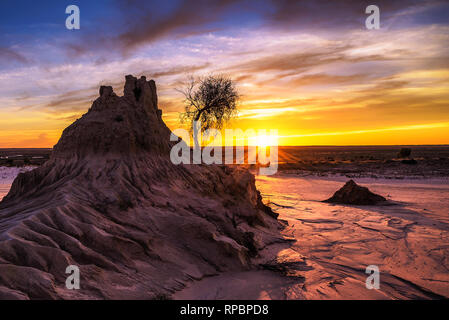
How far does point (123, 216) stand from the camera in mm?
6633

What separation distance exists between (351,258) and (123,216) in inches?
225

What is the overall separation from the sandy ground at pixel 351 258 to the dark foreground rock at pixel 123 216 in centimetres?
65

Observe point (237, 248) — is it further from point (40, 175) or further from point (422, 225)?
point (422, 225)

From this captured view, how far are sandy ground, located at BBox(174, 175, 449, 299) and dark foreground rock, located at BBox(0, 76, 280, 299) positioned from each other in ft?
2.13

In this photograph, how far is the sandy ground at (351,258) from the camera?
5824mm

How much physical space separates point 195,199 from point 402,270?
523 cm

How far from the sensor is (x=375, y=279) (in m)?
6.64

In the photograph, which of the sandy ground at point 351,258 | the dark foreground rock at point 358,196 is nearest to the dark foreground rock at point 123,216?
the sandy ground at point 351,258

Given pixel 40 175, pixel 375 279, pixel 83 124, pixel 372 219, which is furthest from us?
pixel 372 219

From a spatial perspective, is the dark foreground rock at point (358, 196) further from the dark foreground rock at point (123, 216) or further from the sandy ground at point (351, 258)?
the dark foreground rock at point (123, 216)

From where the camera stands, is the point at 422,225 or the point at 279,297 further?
the point at 422,225

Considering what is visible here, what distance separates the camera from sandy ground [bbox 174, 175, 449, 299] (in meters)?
5.82

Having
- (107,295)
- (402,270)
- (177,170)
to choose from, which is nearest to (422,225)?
(402,270)
